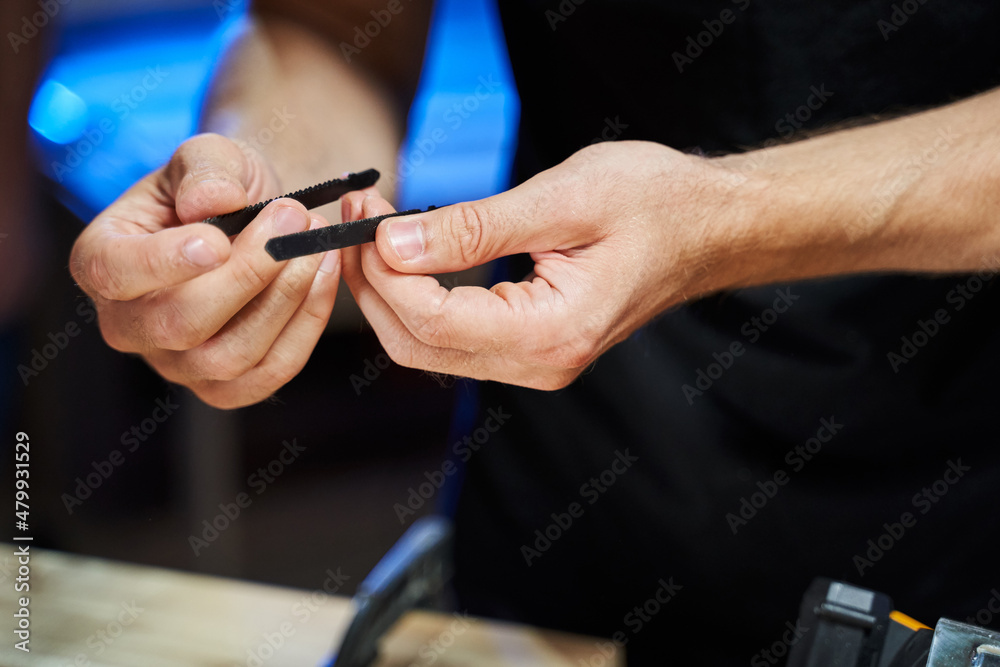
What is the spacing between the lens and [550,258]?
1.80ft

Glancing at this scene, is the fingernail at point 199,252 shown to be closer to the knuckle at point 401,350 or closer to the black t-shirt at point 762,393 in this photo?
the knuckle at point 401,350

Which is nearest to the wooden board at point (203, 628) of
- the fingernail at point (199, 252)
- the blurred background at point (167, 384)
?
the blurred background at point (167, 384)

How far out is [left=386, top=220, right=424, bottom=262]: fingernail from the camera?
0.49 meters

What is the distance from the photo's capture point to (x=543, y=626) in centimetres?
94

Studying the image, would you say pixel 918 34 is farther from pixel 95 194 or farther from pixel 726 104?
pixel 95 194

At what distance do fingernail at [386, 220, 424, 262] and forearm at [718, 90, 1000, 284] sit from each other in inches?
11.1

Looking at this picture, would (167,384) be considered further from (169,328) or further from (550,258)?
(550,258)

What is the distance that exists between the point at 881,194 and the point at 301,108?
0.62 m

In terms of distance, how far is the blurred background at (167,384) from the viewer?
1.16m

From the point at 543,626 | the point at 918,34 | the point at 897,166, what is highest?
the point at 918,34

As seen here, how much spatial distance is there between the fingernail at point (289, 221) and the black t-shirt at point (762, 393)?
0.43 meters

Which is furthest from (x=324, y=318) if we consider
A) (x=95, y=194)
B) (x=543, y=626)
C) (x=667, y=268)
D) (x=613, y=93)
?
(x=95, y=194)

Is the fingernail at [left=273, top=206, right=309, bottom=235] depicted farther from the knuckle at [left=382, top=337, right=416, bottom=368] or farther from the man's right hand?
the knuckle at [left=382, top=337, right=416, bottom=368]

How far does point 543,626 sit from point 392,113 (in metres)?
0.72
